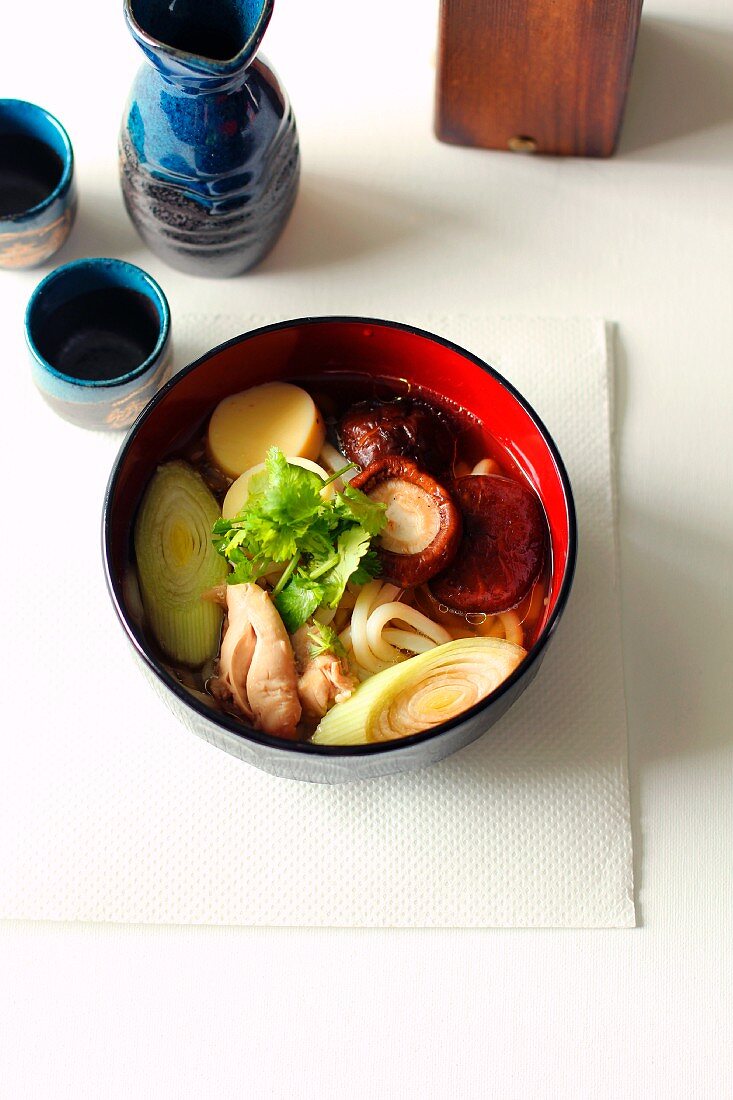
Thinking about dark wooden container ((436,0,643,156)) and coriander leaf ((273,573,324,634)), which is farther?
dark wooden container ((436,0,643,156))

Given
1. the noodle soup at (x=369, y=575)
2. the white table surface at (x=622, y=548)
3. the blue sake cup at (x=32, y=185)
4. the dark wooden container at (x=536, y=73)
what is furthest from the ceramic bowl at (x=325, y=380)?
the dark wooden container at (x=536, y=73)

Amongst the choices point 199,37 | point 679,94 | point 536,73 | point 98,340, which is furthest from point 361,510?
point 679,94

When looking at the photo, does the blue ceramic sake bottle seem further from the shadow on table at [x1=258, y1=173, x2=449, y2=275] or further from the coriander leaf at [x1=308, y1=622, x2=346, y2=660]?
the coriander leaf at [x1=308, y1=622, x2=346, y2=660]

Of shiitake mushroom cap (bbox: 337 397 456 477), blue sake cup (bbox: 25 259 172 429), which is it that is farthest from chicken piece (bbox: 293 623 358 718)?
blue sake cup (bbox: 25 259 172 429)

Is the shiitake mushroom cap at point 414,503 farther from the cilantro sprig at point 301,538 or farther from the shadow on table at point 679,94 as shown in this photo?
the shadow on table at point 679,94

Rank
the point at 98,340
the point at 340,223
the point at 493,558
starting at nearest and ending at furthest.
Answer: the point at 493,558 → the point at 98,340 → the point at 340,223

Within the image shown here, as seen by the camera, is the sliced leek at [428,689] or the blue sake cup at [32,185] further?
the blue sake cup at [32,185]

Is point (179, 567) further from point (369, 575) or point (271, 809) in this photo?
point (271, 809)
